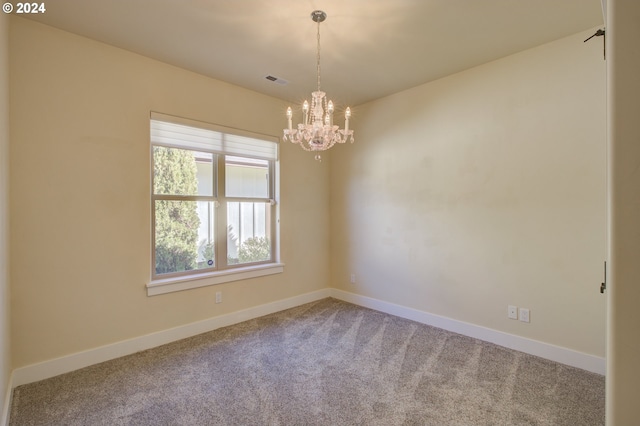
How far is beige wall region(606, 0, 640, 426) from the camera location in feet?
2.40

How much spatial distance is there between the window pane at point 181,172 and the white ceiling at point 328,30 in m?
0.90

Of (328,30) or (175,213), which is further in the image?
(175,213)

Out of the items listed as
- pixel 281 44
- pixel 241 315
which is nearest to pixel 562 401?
pixel 241 315

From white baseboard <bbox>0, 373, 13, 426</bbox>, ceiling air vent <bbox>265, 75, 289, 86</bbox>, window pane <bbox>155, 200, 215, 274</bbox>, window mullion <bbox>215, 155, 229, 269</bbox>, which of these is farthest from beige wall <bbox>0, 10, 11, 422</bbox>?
ceiling air vent <bbox>265, 75, 289, 86</bbox>

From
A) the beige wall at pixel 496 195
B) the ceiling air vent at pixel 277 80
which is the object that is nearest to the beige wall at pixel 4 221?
the ceiling air vent at pixel 277 80

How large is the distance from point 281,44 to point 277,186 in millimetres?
1786

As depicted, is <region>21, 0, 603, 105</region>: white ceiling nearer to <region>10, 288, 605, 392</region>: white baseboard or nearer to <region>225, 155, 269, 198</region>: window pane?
<region>225, 155, 269, 198</region>: window pane

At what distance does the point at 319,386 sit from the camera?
7.54 ft

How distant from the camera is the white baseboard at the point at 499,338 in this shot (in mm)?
2504

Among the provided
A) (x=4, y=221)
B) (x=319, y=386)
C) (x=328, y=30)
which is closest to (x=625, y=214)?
(x=319, y=386)

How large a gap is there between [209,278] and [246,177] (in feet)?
4.27

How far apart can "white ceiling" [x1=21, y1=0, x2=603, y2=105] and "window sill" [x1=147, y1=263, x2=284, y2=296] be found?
220 cm

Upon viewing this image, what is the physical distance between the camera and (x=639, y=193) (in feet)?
2.39

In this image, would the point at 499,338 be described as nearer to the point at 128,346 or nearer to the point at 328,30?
the point at 328,30
